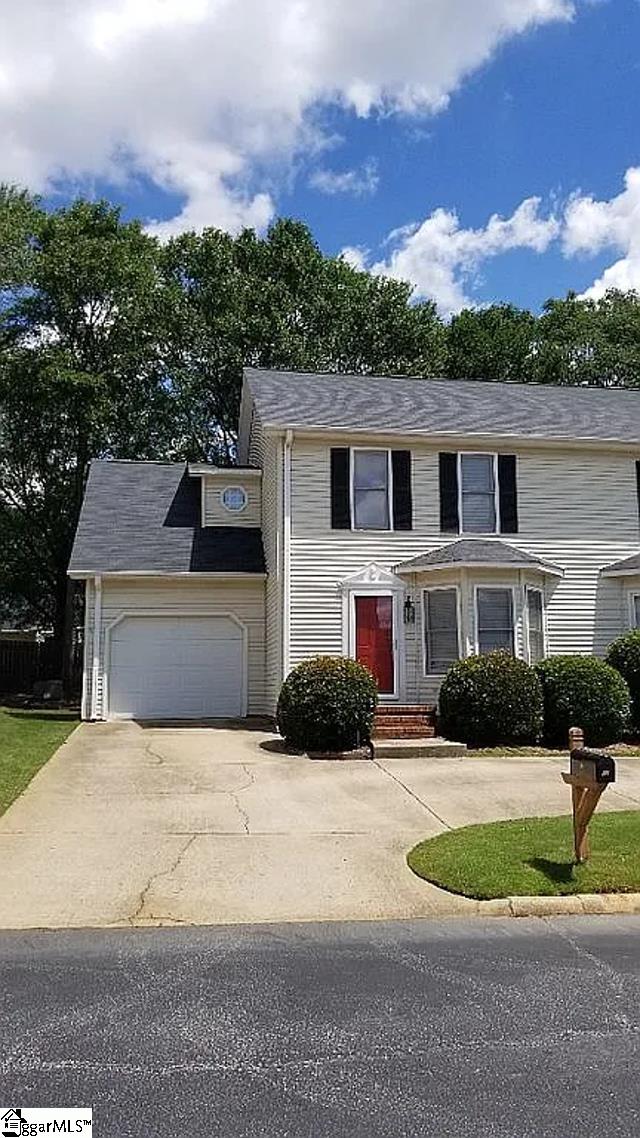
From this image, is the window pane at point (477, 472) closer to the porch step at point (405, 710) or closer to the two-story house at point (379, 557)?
the two-story house at point (379, 557)

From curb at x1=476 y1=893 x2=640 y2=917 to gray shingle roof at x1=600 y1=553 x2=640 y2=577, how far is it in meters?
12.4

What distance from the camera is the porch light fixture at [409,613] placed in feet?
60.0

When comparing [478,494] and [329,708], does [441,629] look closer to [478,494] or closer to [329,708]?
[478,494]

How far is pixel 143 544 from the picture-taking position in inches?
823

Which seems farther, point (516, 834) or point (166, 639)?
point (166, 639)

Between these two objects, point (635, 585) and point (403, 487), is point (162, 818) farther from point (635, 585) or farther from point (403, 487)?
point (635, 585)

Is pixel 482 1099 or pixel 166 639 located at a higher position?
pixel 166 639

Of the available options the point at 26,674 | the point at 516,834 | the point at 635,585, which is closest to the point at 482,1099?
the point at 516,834

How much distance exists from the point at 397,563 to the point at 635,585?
193 inches

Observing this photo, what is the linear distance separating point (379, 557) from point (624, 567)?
16.2 ft

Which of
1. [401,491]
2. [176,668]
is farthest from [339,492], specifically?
[176,668]

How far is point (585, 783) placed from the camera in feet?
24.6

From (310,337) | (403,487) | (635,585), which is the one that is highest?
(310,337)

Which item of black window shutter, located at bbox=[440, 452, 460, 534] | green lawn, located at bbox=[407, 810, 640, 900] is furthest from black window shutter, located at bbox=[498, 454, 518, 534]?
green lawn, located at bbox=[407, 810, 640, 900]
